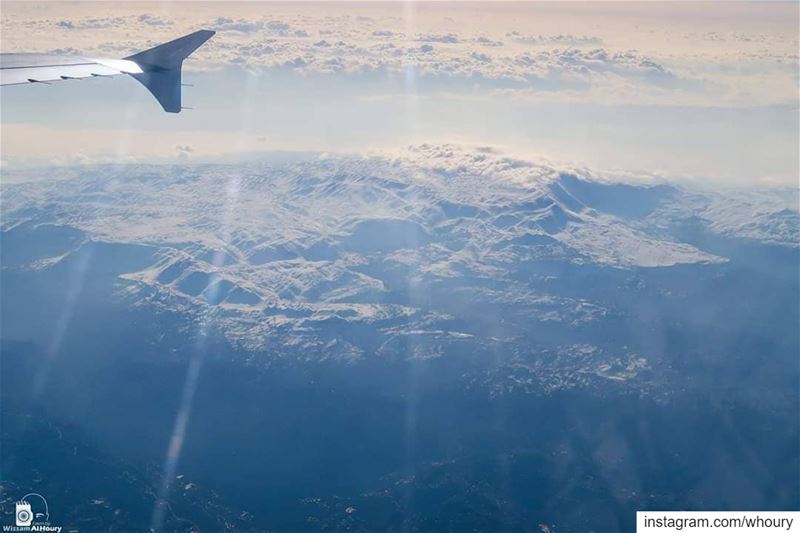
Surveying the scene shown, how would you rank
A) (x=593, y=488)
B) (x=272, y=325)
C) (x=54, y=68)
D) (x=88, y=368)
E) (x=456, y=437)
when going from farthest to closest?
1. (x=272, y=325)
2. (x=88, y=368)
3. (x=456, y=437)
4. (x=593, y=488)
5. (x=54, y=68)

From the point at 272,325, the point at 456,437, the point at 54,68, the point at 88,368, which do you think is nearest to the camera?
the point at 54,68

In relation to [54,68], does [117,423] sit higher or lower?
lower

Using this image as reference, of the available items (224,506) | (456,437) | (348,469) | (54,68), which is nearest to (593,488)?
(456,437)

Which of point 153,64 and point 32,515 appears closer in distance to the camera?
point 153,64

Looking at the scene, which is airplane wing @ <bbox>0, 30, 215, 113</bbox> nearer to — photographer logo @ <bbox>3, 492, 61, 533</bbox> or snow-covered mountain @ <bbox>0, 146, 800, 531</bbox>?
photographer logo @ <bbox>3, 492, 61, 533</bbox>

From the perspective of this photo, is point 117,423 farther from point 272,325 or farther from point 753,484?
point 753,484

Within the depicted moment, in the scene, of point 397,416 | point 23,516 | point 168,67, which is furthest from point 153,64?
point 397,416

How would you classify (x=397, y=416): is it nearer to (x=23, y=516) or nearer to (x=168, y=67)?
(x=23, y=516)
